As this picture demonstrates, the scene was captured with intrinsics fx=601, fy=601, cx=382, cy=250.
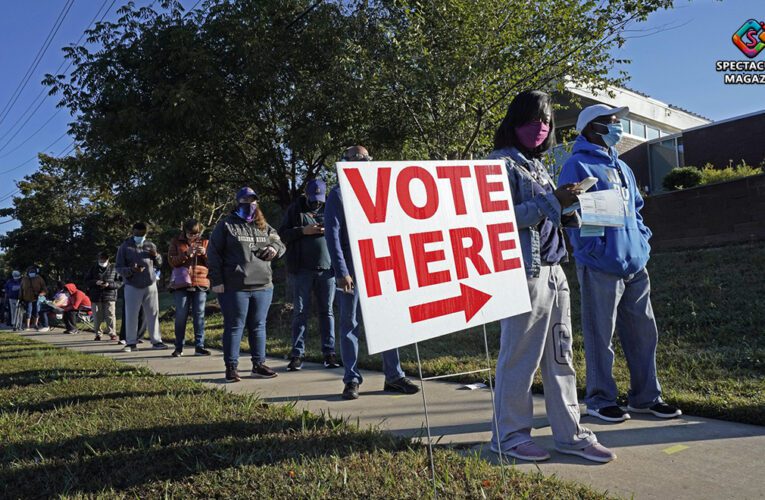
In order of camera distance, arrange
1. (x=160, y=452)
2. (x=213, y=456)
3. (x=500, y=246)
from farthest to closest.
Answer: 1. (x=160, y=452)
2. (x=213, y=456)
3. (x=500, y=246)

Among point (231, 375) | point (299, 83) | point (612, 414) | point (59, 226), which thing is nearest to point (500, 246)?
point (612, 414)

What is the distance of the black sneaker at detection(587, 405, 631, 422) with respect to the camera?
3852 mm

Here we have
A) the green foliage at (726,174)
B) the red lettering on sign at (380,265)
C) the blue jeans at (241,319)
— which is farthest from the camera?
the green foliage at (726,174)

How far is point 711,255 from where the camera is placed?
1005cm

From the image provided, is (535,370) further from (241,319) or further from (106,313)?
(106,313)

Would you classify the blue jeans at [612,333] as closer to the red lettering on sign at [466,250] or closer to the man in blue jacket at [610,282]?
the man in blue jacket at [610,282]

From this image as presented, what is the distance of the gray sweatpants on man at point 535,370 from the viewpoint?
10.5 ft

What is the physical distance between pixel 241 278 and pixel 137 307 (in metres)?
3.94

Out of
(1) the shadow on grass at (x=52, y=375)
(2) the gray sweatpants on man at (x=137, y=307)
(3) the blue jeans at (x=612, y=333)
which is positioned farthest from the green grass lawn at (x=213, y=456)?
(2) the gray sweatpants on man at (x=137, y=307)

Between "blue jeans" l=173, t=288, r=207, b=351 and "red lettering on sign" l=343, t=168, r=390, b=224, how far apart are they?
654cm

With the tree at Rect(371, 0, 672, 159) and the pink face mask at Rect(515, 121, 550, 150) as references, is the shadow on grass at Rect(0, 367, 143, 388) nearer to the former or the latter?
the pink face mask at Rect(515, 121, 550, 150)

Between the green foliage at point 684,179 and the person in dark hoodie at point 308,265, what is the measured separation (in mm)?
11622

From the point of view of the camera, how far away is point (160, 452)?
11.4 feet

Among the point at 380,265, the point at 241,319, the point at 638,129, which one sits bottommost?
the point at 241,319
